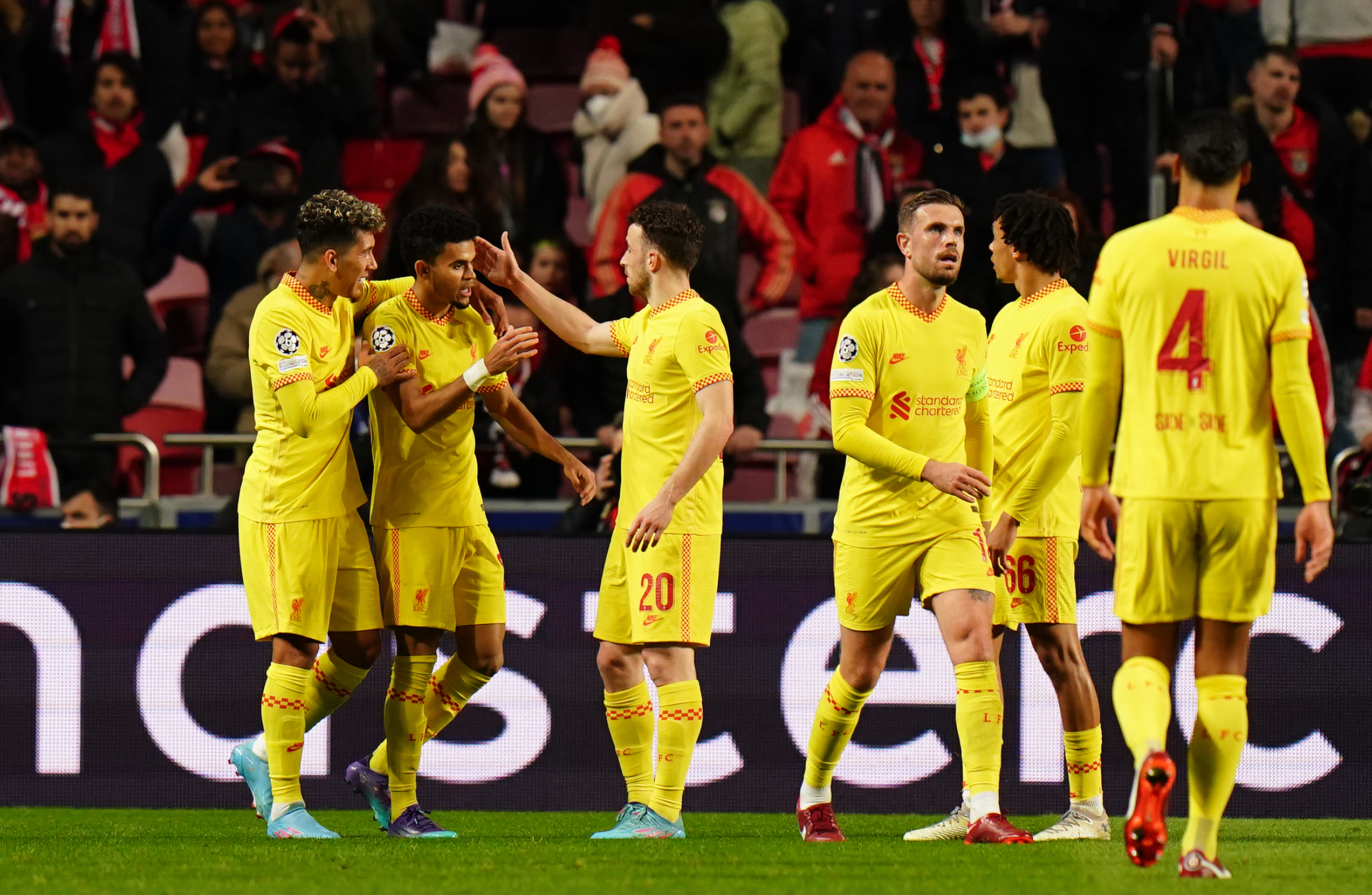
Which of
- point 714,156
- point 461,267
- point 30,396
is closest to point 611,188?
point 714,156

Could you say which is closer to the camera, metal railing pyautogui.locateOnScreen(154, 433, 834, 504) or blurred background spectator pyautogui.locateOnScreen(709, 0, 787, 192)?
metal railing pyautogui.locateOnScreen(154, 433, 834, 504)

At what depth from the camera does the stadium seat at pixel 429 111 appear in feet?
40.9

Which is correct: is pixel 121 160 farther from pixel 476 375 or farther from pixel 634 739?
pixel 634 739

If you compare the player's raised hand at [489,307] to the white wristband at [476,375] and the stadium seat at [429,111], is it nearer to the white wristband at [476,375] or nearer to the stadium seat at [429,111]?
the white wristband at [476,375]

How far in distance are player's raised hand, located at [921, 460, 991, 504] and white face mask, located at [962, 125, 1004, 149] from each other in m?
5.25

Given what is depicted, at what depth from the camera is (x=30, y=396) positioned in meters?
9.82

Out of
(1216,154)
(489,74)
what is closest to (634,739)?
(1216,154)

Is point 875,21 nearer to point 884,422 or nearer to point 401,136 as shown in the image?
point 401,136

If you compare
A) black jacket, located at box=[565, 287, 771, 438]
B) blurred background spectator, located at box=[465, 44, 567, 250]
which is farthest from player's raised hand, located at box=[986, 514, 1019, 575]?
blurred background spectator, located at box=[465, 44, 567, 250]

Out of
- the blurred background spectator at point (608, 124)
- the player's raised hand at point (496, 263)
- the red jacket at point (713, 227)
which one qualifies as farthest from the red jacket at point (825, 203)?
the player's raised hand at point (496, 263)

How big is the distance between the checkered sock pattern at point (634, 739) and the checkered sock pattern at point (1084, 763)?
149 centimetres

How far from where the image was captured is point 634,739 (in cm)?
664

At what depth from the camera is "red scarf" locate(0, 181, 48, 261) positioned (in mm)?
10891

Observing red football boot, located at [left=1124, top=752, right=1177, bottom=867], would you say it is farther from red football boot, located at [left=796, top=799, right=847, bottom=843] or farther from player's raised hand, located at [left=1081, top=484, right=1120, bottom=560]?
red football boot, located at [left=796, top=799, right=847, bottom=843]
